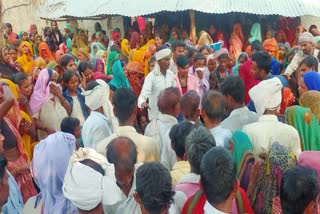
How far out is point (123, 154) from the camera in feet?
10.8

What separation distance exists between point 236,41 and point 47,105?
30.8ft

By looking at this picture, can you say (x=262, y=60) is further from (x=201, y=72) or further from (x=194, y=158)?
(x=194, y=158)

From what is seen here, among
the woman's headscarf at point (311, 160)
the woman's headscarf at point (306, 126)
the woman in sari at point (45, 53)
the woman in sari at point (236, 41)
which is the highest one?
the woman's headscarf at point (311, 160)

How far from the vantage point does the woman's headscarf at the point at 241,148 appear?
3646mm

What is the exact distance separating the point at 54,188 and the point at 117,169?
49 centimetres

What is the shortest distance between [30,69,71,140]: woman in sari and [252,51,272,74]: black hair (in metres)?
2.22

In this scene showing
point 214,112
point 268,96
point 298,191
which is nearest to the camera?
point 298,191

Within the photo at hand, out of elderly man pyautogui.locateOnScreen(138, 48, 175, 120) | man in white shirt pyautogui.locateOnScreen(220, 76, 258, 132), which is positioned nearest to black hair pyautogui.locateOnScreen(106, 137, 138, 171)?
man in white shirt pyautogui.locateOnScreen(220, 76, 258, 132)

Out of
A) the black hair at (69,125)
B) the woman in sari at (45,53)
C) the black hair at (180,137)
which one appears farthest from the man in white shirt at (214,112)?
the woman in sari at (45,53)

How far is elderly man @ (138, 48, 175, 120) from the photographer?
681 centimetres

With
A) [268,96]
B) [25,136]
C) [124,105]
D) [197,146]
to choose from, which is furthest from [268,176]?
[25,136]

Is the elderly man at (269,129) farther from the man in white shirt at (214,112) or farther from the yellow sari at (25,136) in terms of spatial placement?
the yellow sari at (25,136)

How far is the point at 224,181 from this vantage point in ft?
9.00

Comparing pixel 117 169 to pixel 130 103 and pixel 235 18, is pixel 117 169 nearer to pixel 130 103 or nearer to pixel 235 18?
pixel 130 103
